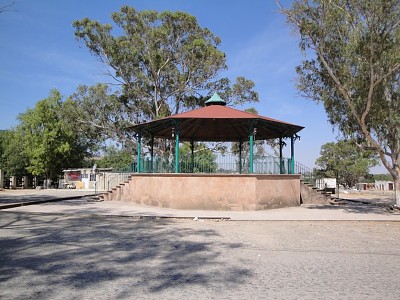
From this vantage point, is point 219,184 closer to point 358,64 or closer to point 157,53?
point 358,64

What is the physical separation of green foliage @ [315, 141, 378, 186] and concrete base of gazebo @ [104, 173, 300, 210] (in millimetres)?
40698

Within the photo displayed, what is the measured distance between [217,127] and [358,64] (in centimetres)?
1004

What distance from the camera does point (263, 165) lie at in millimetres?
18984

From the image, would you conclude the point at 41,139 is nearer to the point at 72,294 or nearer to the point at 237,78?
the point at 237,78

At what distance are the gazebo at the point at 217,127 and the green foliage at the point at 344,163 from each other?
3608cm

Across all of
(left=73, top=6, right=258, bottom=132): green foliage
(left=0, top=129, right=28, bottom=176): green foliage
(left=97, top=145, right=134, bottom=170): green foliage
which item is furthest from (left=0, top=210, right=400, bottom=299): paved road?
(left=97, top=145, right=134, bottom=170): green foliage

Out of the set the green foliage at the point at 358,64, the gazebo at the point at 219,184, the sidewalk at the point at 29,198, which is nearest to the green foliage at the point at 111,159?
the sidewalk at the point at 29,198

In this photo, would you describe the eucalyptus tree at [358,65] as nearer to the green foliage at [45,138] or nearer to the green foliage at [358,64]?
the green foliage at [358,64]

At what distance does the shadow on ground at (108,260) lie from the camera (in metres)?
5.49

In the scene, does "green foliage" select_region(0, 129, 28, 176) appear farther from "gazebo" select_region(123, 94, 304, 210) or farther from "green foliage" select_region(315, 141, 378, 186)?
"green foliage" select_region(315, 141, 378, 186)

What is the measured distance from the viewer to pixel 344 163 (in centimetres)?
5822

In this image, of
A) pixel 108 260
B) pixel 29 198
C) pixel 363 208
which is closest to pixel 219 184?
pixel 363 208

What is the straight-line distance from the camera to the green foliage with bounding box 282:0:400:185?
1530cm

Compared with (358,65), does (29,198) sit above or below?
below
